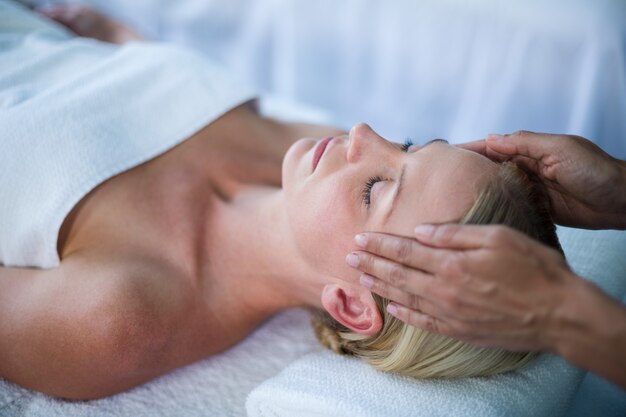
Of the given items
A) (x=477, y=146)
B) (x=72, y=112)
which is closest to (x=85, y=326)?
(x=72, y=112)

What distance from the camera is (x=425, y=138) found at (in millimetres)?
2037

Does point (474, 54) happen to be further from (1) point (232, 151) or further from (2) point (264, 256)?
(2) point (264, 256)

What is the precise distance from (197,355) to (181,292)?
15 centimetres

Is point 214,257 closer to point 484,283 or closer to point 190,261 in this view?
point 190,261

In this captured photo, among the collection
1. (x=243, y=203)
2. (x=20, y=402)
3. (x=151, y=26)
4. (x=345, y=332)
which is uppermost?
(x=151, y=26)

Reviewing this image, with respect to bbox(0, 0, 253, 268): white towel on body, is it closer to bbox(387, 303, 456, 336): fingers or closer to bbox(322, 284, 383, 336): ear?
bbox(322, 284, 383, 336): ear

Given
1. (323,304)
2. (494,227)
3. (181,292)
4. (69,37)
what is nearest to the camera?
(494,227)

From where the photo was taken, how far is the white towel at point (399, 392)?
1019mm

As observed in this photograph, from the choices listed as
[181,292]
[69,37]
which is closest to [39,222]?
[181,292]

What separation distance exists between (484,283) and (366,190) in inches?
14.5

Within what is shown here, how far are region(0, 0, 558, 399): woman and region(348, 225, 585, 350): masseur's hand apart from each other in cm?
16

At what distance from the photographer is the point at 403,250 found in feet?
2.87

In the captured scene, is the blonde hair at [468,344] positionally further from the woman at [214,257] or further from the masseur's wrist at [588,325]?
the masseur's wrist at [588,325]

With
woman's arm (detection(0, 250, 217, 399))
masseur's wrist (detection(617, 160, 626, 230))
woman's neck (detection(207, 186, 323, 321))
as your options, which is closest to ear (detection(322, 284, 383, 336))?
woman's neck (detection(207, 186, 323, 321))
